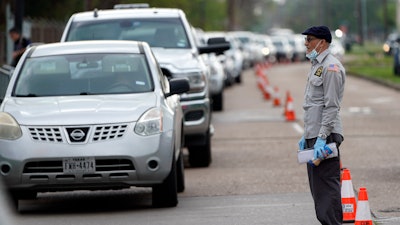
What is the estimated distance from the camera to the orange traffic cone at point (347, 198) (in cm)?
1001

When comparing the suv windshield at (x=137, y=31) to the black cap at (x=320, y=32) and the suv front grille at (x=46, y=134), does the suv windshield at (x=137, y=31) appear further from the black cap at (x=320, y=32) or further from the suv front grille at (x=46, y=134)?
the black cap at (x=320, y=32)

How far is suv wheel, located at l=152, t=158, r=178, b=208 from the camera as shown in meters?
11.5

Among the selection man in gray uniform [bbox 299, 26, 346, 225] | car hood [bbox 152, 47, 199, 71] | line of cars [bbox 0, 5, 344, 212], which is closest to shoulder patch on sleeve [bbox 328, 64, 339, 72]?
man in gray uniform [bbox 299, 26, 346, 225]

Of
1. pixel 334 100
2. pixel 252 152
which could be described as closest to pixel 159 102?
pixel 334 100

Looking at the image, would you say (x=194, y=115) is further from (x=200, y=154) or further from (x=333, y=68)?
(x=333, y=68)

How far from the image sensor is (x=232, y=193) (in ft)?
42.3

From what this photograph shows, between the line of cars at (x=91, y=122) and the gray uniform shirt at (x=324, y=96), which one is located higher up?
the gray uniform shirt at (x=324, y=96)

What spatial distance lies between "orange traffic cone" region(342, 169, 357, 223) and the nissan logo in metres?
2.59

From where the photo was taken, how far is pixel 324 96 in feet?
30.5

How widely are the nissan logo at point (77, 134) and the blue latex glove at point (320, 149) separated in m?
2.86

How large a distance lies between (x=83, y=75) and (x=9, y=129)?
1426 millimetres

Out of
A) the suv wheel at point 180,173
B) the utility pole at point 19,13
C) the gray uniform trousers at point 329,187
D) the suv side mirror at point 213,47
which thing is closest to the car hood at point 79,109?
the suv wheel at point 180,173

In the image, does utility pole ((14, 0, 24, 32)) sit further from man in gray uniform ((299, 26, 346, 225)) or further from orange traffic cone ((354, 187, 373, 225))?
orange traffic cone ((354, 187, 373, 225))

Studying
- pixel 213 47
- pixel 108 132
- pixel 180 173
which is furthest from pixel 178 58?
pixel 108 132
